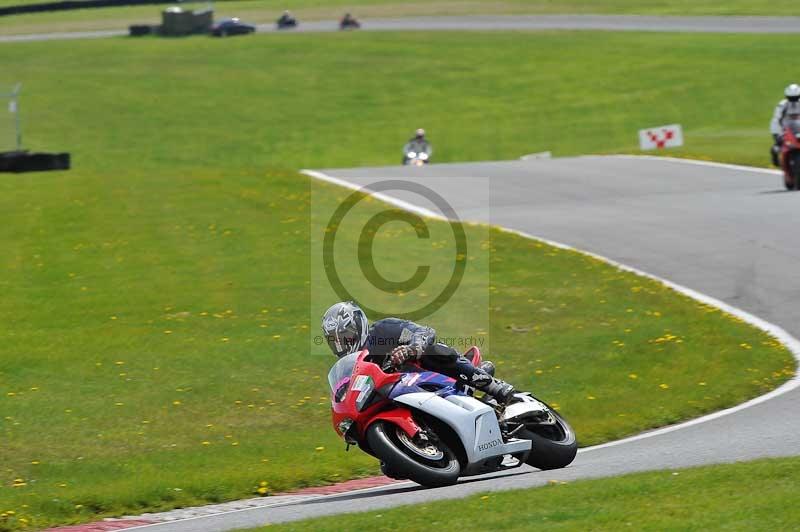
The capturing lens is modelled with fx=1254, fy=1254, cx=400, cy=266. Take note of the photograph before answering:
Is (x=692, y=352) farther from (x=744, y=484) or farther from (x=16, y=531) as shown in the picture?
(x=16, y=531)

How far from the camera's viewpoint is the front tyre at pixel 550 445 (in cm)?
1056

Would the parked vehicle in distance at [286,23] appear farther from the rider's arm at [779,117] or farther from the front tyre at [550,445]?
the front tyre at [550,445]

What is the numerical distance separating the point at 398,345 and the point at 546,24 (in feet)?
216

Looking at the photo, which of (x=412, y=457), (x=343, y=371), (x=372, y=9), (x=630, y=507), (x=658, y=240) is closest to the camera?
(x=630, y=507)

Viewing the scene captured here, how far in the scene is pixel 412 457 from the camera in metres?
9.88

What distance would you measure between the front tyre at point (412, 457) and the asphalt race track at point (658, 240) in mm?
131

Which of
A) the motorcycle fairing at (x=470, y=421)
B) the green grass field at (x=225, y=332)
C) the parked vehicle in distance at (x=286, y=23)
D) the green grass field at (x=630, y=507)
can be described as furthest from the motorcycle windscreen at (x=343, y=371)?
the parked vehicle in distance at (x=286, y=23)

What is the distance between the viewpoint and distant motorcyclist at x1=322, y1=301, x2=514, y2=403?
401 inches

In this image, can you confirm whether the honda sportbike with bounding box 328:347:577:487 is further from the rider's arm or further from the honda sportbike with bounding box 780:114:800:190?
the rider's arm

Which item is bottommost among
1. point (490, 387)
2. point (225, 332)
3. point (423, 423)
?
point (225, 332)

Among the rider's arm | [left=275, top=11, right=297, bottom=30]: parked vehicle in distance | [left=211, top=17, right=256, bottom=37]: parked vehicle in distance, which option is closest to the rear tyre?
the rider's arm

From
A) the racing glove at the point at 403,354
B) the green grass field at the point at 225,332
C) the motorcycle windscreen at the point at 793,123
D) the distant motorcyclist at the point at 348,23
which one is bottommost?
the green grass field at the point at 225,332

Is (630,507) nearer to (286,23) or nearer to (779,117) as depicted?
(779,117)

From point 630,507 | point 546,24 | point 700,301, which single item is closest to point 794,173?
point 700,301
